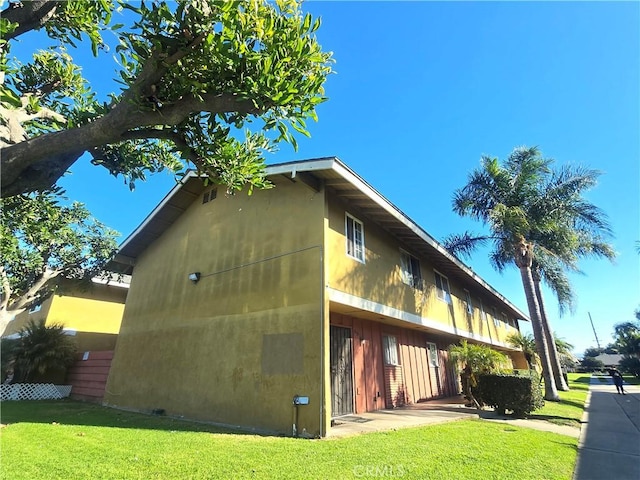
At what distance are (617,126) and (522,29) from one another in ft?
16.0

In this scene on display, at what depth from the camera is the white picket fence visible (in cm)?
1489

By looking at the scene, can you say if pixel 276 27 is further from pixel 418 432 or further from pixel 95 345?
pixel 95 345

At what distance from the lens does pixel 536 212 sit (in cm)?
1720

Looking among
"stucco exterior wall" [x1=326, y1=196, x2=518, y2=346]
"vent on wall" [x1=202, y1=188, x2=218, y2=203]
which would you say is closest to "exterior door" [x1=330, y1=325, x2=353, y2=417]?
"stucco exterior wall" [x1=326, y1=196, x2=518, y2=346]

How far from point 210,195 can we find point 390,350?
9297 millimetres

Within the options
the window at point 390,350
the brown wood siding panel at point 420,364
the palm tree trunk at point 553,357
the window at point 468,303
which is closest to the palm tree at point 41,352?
the window at point 390,350

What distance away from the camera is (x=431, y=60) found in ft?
33.6

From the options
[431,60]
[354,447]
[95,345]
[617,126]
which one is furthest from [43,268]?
[617,126]

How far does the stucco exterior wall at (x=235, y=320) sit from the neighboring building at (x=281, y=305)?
0.04m

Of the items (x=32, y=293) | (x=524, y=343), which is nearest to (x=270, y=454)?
(x=32, y=293)

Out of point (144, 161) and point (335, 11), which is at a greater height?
point (335, 11)

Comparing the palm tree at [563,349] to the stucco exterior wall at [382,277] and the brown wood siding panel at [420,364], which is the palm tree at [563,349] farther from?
the brown wood siding panel at [420,364]

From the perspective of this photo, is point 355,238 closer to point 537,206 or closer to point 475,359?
point 475,359

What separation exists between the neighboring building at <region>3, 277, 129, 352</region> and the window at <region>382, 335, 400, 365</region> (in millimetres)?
14812
